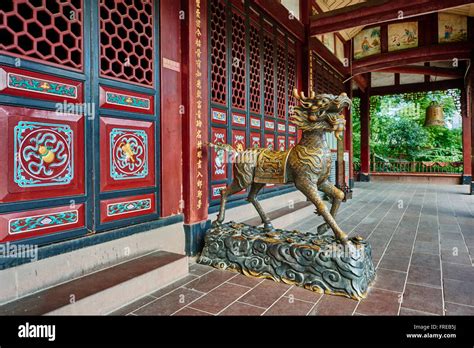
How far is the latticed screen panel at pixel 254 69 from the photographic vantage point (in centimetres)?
504

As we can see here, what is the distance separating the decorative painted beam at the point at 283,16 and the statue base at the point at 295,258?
12.4 ft

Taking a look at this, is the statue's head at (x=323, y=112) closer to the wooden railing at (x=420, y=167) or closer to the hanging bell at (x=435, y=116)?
the hanging bell at (x=435, y=116)

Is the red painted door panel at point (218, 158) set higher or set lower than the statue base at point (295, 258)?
A: higher

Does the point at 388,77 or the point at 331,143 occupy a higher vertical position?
the point at 388,77

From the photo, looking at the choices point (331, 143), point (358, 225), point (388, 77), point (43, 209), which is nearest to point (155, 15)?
point (43, 209)

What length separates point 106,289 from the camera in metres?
2.18

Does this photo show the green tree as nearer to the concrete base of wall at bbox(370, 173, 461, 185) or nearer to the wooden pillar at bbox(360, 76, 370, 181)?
the concrete base of wall at bbox(370, 173, 461, 185)

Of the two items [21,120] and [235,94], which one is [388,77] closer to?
[235,94]

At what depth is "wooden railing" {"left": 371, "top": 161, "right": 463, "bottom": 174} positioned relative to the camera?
13.3 metres

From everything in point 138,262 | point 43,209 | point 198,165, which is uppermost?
point 198,165

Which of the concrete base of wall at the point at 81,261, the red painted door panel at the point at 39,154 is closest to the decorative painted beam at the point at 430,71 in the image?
the concrete base of wall at the point at 81,261

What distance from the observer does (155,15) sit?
10.7ft

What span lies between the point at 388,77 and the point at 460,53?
14.1 ft

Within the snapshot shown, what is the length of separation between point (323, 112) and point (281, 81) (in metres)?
3.39
